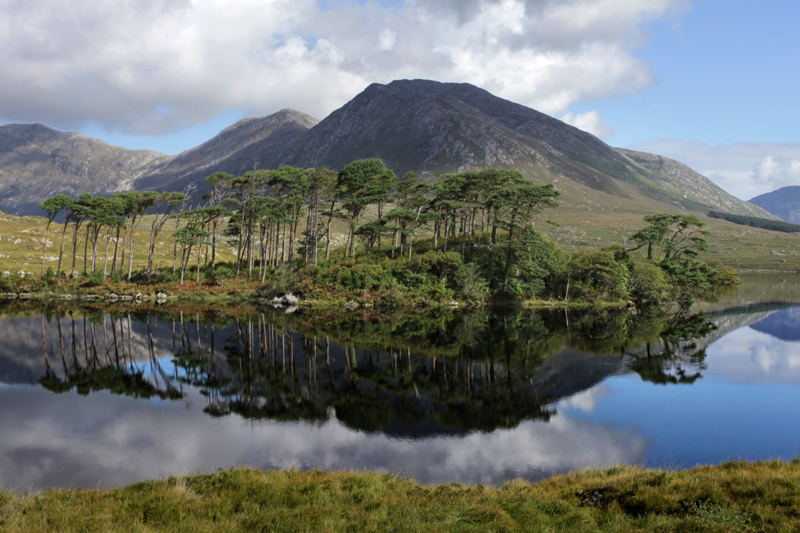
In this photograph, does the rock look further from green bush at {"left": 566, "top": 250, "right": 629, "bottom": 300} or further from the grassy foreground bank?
the grassy foreground bank

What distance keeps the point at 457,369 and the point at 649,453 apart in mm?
12832

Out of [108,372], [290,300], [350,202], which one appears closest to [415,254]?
[350,202]

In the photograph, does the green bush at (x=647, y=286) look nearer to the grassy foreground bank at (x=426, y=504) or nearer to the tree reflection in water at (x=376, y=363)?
the tree reflection in water at (x=376, y=363)

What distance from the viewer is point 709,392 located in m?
25.1

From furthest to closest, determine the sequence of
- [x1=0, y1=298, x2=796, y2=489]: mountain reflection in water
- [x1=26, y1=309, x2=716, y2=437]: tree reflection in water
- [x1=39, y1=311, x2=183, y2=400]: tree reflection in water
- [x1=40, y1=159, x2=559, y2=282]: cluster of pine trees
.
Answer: [x1=40, y1=159, x2=559, y2=282]: cluster of pine trees, [x1=39, y1=311, x2=183, y2=400]: tree reflection in water, [x1=26, y1=309, x2=716, y2=437]: tree reflection in water, [x1=0, y1=298, x2=796, y2=489]: mountain reflection in water

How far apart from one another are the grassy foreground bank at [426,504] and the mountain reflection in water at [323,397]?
9.00ft

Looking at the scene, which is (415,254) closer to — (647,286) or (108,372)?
(647,286)

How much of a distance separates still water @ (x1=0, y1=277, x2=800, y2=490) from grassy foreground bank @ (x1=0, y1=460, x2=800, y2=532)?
8.76ft

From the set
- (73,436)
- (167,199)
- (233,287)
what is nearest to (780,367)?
(73,436)

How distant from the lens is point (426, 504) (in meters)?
11.2

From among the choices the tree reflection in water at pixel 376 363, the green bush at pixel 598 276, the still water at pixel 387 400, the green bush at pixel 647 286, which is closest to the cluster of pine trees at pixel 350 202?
the green bush at pixel 598 276

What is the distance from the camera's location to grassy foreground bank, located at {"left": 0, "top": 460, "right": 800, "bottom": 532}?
9.13 meters

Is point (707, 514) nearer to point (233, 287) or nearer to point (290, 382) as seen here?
point (290, 382)

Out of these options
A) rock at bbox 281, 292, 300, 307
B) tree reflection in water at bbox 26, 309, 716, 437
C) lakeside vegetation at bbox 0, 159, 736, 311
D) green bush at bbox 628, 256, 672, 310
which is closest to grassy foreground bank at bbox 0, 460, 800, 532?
tree reflection in water at bbox 26, 309, 716, 437
